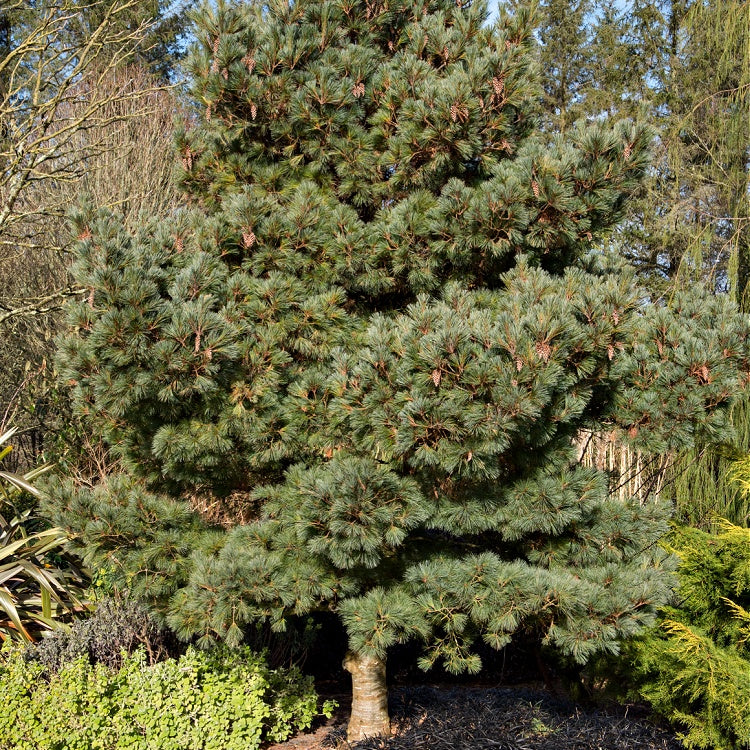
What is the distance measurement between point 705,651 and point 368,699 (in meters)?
1.81

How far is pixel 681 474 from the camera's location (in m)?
5.87

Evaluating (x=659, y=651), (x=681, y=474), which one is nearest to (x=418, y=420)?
(x=659, y=651)

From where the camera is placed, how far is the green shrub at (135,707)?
3744mm

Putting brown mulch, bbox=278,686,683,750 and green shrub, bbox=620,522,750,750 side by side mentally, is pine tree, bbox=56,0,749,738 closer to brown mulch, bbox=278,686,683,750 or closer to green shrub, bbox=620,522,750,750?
brown mulch, bbox=278,686,683,750

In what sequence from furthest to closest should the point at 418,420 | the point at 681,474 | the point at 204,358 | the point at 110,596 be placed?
the point at 681,474 → the point at 110,596 → the point at 204,358 → the point at 418,420

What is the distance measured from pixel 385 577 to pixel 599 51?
13.2 meters

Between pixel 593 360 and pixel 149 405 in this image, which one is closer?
pixel 593 360

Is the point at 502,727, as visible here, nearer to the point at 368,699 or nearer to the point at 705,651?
the point at 368,699

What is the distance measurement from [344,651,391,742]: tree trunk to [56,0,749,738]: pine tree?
13 millimetres

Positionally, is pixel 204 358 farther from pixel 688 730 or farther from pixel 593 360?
pixel 688 730

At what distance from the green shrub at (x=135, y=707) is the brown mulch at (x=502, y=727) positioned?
0.42 metres

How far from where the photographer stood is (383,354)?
279cm

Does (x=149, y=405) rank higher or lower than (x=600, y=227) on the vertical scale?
lower

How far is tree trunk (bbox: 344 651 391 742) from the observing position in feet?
12.4
